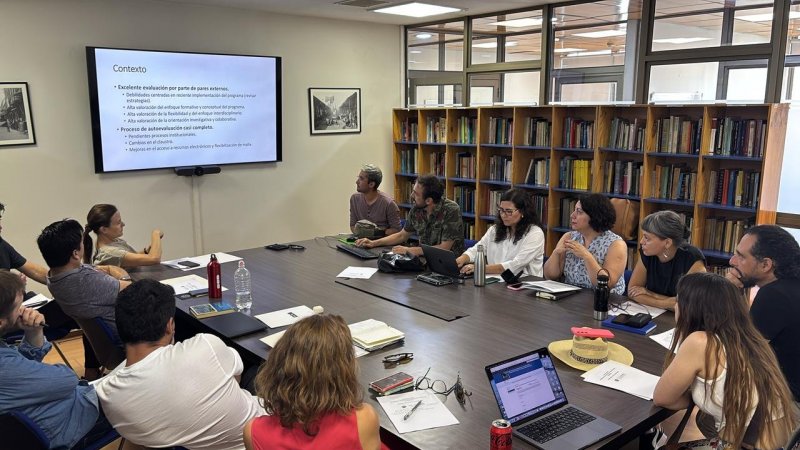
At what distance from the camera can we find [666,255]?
3.14m

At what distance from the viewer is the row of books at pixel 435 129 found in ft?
20.9

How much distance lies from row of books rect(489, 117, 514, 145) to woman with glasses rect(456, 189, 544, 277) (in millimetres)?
2076

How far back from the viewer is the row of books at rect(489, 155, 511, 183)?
5888 millimetres

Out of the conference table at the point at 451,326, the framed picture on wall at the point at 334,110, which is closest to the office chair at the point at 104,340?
the conference table at the point at 451,326

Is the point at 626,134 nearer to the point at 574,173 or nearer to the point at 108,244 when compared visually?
the point at 574,173

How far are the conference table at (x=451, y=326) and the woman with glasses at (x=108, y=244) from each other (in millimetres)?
108

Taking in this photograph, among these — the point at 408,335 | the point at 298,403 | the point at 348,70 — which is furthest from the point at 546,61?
the point at 298,403

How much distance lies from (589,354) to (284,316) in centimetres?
142

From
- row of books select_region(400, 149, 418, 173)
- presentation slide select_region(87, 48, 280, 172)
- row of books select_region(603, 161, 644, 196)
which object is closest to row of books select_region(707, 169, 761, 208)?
row of books select_region(603, 161, 644, 196)

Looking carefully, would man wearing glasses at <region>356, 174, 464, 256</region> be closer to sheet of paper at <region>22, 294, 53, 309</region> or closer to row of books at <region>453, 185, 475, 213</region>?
row of books at <region>453, 185, 475, 213</region>

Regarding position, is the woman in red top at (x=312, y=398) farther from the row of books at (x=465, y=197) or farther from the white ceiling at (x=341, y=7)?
the row of books at (x=465, y=197)

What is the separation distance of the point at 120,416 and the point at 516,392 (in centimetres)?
127

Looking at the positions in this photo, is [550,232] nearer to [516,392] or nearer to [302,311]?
[302,311]

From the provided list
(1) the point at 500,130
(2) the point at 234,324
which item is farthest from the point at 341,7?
(2) the point at 234,324
